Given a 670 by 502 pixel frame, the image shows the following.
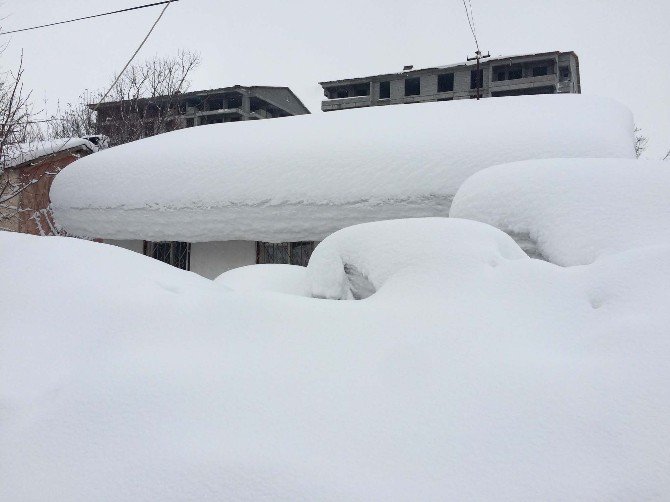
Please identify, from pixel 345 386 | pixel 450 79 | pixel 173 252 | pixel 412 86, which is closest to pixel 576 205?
pixel 345 386

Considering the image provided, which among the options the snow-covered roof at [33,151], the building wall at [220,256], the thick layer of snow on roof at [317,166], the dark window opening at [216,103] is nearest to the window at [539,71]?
the dark window opening at [216,103]

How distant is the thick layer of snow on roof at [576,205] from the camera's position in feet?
8.22

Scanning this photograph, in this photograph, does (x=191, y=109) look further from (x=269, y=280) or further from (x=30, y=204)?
(x=269, y=280)

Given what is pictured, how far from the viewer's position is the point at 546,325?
1592 millimetres

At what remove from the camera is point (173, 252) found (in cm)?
867

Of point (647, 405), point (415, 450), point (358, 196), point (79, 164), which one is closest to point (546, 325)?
point (647, 405)

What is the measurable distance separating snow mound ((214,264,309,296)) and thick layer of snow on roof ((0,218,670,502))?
807 millimetres

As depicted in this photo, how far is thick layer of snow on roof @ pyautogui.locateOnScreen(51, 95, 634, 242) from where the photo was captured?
5.59 m

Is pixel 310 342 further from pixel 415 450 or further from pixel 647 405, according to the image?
pixel 647 405

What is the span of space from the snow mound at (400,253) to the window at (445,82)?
33.2 meters

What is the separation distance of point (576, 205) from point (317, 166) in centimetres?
404

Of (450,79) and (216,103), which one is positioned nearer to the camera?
(450,79)

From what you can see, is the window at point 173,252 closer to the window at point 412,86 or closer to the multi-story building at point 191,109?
the multi-story building at point 191,109

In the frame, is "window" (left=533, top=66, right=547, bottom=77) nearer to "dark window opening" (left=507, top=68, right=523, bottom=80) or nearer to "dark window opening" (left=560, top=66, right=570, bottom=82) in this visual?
"dark window opening" (left=507, top=68, right=523, bottom=80)
